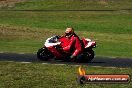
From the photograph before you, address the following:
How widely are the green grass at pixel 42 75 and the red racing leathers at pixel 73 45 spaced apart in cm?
246

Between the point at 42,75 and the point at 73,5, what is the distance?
209 ft

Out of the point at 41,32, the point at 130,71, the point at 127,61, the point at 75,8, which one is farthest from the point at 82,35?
the point at 75,8

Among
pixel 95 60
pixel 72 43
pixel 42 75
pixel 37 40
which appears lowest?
pixel 37 40

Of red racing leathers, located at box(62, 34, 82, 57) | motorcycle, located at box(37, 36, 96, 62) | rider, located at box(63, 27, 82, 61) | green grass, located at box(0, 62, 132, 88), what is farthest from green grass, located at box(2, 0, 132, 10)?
green grass, located at box(0, 62, 132, 88)

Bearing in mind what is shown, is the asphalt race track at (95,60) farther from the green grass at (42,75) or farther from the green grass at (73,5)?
the green grass at (73,5)

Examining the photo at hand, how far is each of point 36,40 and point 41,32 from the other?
500 centimetres

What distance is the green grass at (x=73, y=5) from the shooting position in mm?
77438

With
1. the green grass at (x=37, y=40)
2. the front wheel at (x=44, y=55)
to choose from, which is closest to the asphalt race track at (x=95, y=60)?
the front wheel at (x=44, y=55)

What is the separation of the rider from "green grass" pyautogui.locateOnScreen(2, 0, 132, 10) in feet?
175

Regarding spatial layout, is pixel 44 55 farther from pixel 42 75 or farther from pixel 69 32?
pixel 42 75

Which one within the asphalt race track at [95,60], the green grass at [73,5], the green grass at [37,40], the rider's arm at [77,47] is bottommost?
the green grass at [73,5]

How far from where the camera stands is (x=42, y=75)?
16766 millimetres

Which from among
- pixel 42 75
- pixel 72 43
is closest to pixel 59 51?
pixel 72 43

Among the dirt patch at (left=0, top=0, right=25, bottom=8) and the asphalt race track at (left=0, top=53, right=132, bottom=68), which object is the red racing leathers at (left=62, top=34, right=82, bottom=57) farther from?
the dirt patch at (left=0, top=0, right=25, bottom=8)
